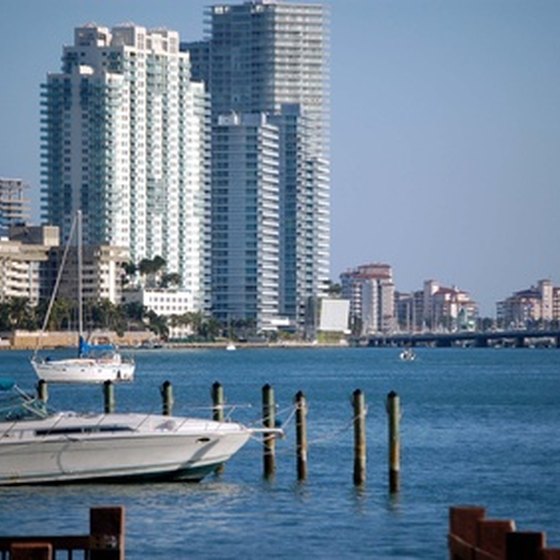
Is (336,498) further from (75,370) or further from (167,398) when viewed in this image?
(75,370)

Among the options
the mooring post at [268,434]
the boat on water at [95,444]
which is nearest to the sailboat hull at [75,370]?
the mooring post at [268,434]

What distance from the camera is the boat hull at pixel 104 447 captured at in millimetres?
46062

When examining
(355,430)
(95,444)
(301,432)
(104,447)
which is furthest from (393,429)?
(95,444)

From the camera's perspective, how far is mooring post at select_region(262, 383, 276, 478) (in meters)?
51.2

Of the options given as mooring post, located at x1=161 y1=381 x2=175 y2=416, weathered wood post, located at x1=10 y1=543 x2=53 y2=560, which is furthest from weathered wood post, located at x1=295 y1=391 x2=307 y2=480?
weathered wood post, located at x1=10 y1=543 x2=53 y2=560

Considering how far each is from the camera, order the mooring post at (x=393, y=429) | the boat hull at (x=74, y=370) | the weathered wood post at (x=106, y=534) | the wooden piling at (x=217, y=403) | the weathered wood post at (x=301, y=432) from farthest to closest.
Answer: the boat hull at (x=74, y=370), the wooden piling at (x=217, y=403), the weathered wood post at (x=301, y=432), the mooring post at (x=393, y=429), the weathered wood post at (x=106, y=534)

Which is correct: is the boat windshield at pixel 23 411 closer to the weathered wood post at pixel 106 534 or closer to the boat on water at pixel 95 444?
the boat on water at pixel 95 444

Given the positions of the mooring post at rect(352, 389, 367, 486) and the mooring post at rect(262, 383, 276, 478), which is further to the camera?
the mooring post at rect(262, 383, 276, 478)

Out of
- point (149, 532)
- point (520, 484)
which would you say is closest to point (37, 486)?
point (149, 532)

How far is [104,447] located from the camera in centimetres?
4650

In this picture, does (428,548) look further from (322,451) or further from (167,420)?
(322,451)

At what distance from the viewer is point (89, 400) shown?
107688mm

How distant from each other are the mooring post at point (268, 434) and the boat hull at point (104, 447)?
3.48m

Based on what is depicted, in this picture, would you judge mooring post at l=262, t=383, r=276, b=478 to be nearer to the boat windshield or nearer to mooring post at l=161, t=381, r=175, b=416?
mooring post at l=161, t=381, r=175, b=416
